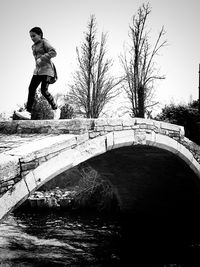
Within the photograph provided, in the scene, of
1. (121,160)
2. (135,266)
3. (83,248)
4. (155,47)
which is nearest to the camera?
(135,266)

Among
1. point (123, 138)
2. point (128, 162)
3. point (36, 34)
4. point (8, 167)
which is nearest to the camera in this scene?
point (8, 167)

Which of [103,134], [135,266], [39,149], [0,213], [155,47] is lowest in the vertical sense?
[135,266]

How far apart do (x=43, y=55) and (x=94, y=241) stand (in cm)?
526

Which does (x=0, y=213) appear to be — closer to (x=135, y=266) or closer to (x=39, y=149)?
(x=39, y=149)

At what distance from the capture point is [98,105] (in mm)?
13117

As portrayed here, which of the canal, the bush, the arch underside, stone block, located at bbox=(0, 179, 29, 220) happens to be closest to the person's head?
the arch underside

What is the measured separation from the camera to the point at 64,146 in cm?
351

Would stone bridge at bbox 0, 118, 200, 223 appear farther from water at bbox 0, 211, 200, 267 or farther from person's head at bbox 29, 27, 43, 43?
water at bbox 0, 211, 200, 267

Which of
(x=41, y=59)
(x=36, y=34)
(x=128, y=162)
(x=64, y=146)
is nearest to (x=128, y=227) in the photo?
(x=128, y=162)

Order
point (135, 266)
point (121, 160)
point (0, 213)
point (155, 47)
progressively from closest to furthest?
point (0, 213)
point (135, 266)
point (121, 160)
point (155, 47)

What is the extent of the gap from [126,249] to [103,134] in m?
4.11

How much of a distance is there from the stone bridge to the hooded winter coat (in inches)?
35.8

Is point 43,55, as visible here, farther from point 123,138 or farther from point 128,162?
point 128,162

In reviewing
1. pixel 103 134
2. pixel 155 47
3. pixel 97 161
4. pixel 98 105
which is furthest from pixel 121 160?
pixel 155 47
